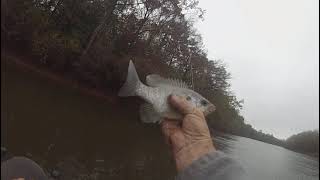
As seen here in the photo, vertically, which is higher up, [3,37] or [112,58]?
[112,58]

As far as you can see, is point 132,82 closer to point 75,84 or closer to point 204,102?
point 204,102

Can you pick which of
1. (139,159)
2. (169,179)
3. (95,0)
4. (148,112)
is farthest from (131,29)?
(148,112)

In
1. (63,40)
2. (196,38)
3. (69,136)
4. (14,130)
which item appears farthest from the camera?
(196,38)

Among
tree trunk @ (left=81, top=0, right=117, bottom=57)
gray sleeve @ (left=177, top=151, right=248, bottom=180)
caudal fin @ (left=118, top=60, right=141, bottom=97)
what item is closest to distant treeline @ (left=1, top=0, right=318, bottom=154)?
tree trunk @ (left=81, top=0, right=117, bottom=57)

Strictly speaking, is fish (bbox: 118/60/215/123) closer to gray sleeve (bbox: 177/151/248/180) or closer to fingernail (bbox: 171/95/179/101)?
fingernail (bbox: 171/95/179/101)

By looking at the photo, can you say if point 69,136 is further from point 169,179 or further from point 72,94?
point 169,179

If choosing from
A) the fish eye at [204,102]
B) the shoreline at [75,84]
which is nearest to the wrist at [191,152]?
the fish eye at [204,102]
